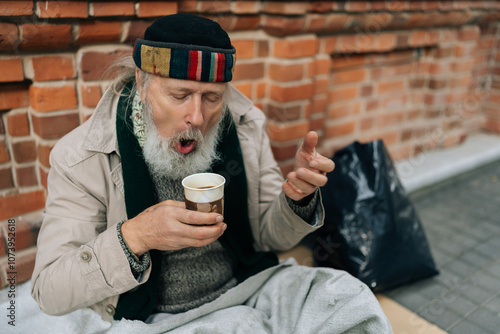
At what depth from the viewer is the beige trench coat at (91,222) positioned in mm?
1341

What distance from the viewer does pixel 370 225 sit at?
208 cm

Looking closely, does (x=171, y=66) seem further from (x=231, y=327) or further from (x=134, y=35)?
(x=231, y=327)

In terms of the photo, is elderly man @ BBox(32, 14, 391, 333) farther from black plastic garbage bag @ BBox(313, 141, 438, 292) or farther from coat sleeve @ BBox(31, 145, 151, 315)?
black plastic garbage bag @ BBox(313, 141, 438, 292)

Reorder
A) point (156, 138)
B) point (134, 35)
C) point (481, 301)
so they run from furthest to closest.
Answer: point (481, 301), point (134, 35), point (156, 138)

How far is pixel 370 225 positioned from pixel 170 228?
1.18 m

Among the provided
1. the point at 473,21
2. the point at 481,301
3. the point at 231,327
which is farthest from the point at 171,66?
the point at 473,21

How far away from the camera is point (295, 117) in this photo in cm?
241

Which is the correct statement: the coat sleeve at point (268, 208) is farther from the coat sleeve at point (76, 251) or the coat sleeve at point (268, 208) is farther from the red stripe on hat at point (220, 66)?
the coat sleeve at point (76, 251)

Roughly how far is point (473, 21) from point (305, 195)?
282cm

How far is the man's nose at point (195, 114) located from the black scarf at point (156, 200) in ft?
0.80

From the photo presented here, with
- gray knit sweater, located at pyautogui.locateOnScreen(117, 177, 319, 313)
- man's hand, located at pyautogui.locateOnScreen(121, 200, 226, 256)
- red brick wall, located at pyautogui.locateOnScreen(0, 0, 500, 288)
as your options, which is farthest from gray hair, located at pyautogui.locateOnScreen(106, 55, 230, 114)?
man's hand, located at pyautogui.locateOnScreen(121, 200, 226, 256)

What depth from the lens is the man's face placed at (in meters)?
1.43

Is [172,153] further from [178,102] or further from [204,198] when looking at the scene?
[204,198]

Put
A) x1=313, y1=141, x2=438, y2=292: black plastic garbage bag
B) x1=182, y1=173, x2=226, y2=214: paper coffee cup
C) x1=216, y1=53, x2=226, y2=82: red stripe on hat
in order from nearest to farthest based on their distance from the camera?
x1=182, y1=173, x2=226, y2=214: paper coffee cup, x1=216, y1=53, x2=226, y2=82: red stripe on hat, x1=313, y1=141, x2=438, y2=292: black plastic garbage bag
